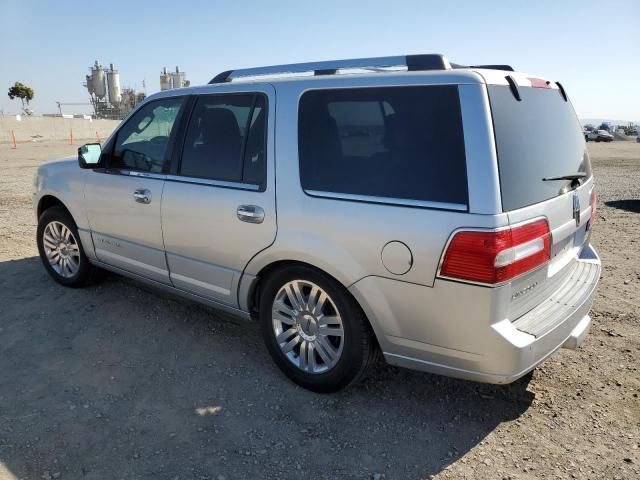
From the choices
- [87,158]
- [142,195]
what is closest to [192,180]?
[142,195]

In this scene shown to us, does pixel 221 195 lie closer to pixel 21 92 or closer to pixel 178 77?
pixel 178 77

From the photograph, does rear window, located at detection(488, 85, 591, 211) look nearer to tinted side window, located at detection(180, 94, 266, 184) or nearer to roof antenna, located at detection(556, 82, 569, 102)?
roof antenna, located at detection(556, 82, 569, 102)

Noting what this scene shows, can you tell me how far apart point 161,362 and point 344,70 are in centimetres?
236

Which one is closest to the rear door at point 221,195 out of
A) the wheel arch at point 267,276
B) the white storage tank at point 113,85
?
the wheel arch at point 267,276

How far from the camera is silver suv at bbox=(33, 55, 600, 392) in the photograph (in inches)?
95.4

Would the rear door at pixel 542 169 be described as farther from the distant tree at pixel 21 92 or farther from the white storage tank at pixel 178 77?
the distant tree at pixel 21 92

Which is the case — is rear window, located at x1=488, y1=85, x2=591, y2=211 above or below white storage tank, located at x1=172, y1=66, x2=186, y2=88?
below

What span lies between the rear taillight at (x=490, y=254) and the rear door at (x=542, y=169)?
8 centimetres

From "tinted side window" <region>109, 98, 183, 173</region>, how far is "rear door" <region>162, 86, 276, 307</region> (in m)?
0.24

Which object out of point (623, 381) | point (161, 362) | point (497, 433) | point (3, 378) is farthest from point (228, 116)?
point (623, 381)

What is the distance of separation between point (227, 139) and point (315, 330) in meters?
1.44

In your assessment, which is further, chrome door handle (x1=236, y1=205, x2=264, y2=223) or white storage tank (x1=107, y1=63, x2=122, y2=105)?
white storage tank (x1=107, y1=63, x2=122, y2=105)

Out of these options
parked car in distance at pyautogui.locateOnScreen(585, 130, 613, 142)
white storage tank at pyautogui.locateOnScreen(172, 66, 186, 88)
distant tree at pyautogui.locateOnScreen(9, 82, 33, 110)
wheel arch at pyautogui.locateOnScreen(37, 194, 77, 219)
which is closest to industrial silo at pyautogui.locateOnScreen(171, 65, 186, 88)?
white storage tank at pyautogui.locateOnScreen(172, 66, 186, 88)

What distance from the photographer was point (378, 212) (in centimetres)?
264
